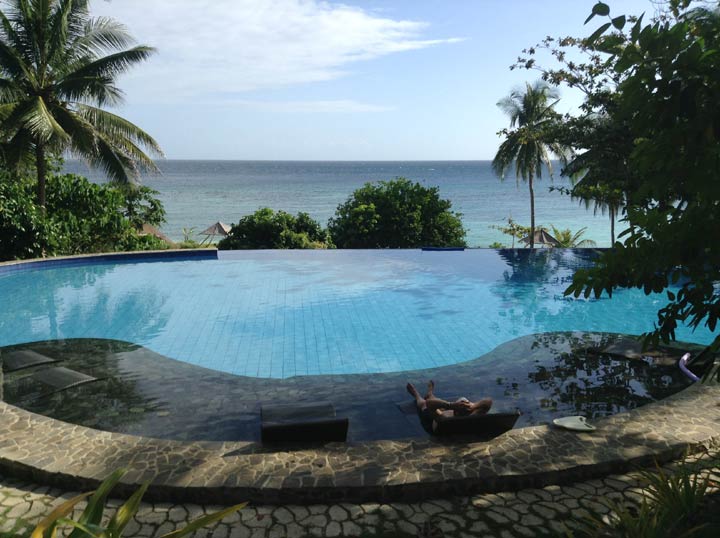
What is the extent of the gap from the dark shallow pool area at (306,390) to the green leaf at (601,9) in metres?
4.64

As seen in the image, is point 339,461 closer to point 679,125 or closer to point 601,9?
point 679,125

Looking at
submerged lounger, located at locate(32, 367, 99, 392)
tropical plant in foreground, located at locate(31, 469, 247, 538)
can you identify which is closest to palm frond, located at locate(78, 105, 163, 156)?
submerged lounger, located at locate(32, 367, 99, 392)

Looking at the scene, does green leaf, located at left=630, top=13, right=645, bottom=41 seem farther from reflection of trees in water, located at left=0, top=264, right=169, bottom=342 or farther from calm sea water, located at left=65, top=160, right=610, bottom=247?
calm sea water, located at left=65, top=160, right=610, bottom=247

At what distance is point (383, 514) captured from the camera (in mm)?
4578

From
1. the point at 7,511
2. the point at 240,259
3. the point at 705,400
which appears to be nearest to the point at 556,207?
the point at 240,259

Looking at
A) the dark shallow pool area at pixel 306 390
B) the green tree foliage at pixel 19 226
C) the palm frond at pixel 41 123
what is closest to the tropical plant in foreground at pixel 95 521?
the dark shallow pool area at pixel 306 390

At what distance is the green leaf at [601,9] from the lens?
2.51m

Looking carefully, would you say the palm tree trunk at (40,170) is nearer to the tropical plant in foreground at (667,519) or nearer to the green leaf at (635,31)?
the tropical plant in foreground at (667,519)

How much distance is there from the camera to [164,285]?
14.6 meters

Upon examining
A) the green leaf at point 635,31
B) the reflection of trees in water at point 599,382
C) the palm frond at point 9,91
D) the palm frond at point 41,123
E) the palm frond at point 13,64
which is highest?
the palm frond at point 13,64

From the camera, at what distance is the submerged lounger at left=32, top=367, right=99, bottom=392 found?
7.49 metres

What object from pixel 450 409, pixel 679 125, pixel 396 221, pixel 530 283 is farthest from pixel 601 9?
pixel 396 221

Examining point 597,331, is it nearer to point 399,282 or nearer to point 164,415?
point 399,282

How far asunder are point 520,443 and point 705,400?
250 cm
